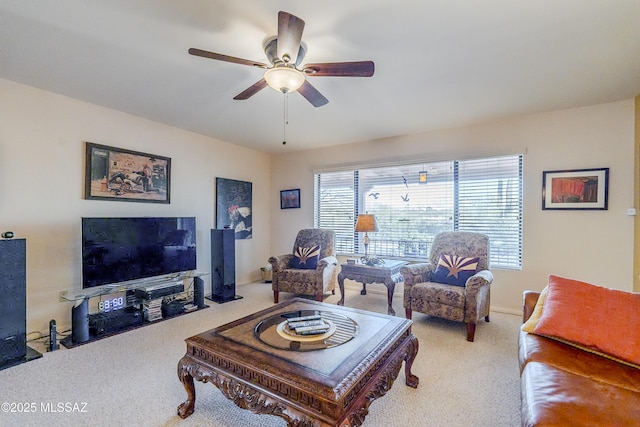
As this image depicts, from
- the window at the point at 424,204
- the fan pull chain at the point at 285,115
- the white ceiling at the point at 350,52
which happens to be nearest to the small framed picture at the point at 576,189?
the window at the point at 424,204

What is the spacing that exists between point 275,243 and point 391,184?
2482 mm

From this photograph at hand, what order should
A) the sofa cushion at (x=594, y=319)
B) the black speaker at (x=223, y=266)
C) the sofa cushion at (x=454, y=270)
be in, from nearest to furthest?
the sofa cushion at (x=594, y=319), the sofa cushion at (x=454, y=270), the black speaker at (x=223, y=266)

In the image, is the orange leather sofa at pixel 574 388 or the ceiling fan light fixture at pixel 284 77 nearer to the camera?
the orange leather sofa at pixel 574 388

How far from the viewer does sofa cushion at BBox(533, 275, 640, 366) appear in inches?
60.2

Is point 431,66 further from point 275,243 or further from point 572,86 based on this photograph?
point 275,243

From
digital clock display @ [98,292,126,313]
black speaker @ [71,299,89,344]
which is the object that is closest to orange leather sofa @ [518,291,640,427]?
black speaker @ [71,299,89,344]

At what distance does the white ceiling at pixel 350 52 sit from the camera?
1791 millimetres

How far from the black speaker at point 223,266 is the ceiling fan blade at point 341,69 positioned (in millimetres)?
2881

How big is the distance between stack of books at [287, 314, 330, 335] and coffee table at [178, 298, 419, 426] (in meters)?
0.07

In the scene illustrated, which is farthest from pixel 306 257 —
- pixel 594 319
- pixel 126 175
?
pixel 594 319

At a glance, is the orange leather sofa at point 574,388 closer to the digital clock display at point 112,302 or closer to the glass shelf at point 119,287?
the glass shelf at point 119,287

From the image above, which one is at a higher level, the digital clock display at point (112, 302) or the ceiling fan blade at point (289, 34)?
the ceiling fan blade at point (289, 34)

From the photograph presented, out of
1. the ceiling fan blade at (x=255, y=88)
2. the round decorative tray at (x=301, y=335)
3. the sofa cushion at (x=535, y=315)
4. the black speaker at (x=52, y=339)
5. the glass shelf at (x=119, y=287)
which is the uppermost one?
the ceiling fan blade at (x=255, y=88)

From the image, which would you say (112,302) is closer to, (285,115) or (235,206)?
(235,206)
